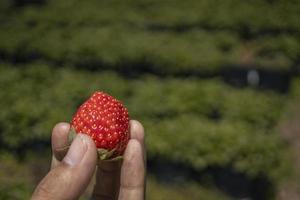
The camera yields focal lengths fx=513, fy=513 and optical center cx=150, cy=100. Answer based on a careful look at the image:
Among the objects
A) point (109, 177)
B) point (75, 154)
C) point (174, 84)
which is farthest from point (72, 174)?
point (174, 84)

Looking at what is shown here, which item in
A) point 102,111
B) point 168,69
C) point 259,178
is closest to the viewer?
point 102,111

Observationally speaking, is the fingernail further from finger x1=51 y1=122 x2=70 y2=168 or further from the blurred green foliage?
the blurred green foliage

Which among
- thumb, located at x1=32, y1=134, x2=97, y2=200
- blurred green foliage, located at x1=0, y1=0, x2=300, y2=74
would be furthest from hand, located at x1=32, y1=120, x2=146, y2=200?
blurred green foliage, located at x1=0, y1=0, x2=300, y2=74

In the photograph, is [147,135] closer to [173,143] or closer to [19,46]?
[173,143]

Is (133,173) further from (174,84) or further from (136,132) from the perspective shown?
(174,84)

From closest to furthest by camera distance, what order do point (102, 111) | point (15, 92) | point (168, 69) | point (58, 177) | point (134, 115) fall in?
point (58, 177) < point (102, 111) < point (134, 115) < point (15, 92) < point (168, 69)

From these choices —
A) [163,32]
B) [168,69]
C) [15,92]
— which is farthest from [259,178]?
[163,32]

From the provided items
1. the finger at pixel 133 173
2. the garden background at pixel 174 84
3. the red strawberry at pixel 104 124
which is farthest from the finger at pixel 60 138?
the garden background at pixel 174 84
